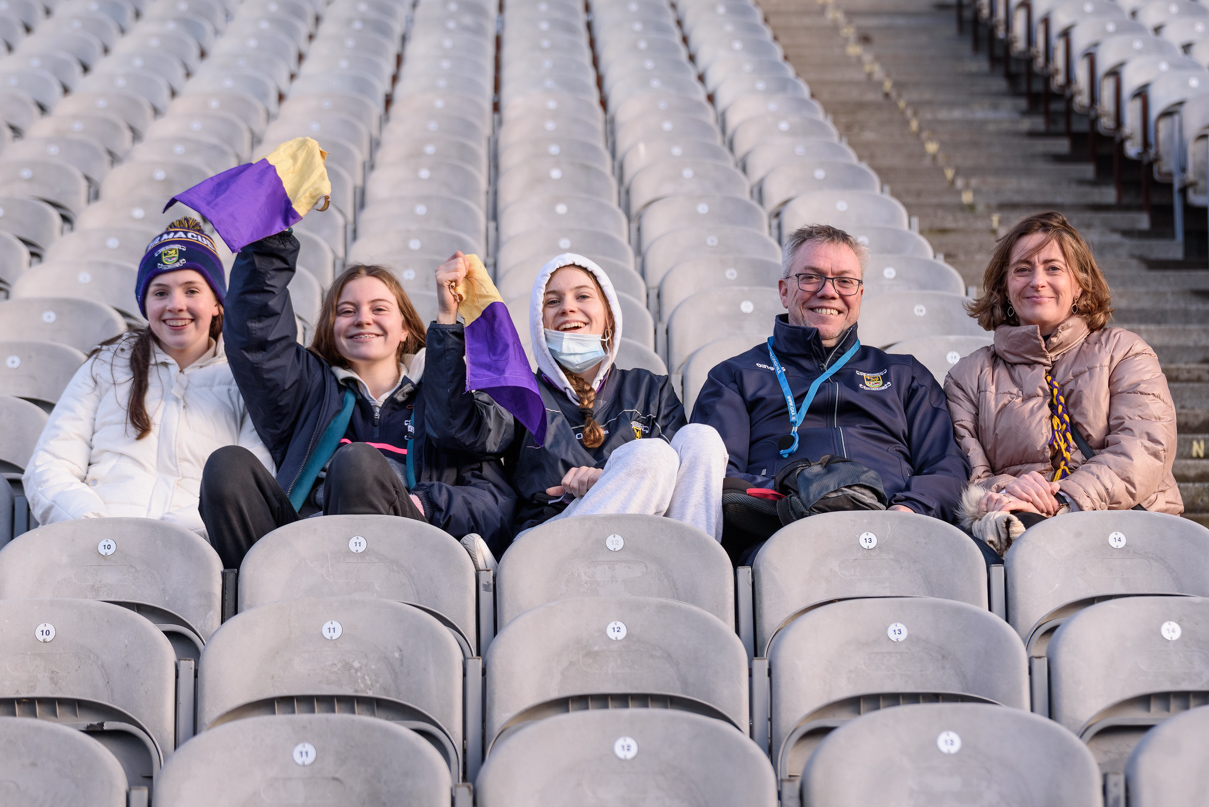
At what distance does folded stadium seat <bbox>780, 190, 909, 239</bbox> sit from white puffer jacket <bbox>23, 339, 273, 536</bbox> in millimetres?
2584

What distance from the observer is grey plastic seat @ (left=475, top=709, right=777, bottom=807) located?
1730 millimetres

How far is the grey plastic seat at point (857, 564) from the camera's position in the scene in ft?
7.86

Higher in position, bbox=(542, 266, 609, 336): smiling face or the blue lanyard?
bbox=(542, 266, 609, 336): smiling face

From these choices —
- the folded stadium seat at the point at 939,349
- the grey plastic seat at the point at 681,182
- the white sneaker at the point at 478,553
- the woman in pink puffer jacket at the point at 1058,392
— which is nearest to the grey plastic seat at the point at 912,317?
the folded stadium seat at the point at 939,349

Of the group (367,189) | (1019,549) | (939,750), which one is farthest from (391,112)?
(939,750)

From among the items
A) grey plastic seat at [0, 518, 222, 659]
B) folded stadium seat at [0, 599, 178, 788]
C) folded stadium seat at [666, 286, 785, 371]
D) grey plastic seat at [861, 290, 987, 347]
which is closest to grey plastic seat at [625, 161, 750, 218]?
folded stadium seat at [666, 286, 785, 371]

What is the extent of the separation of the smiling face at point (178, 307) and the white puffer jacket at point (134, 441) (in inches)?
2.4

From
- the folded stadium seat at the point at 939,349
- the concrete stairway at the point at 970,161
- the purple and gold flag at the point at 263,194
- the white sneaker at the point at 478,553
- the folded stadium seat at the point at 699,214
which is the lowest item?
the concrete stairway at the point at 970,161

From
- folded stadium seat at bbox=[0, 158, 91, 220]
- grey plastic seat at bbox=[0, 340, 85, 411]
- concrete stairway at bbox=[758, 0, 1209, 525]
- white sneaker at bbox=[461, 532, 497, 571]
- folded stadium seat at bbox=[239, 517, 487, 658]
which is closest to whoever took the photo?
folded stadium seat at bbox=[239, 517, 487, 658]

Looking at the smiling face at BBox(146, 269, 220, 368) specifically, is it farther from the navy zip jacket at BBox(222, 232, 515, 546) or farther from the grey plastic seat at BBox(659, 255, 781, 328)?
the grey plastic seat at BBox(659, 255, 781, 328)

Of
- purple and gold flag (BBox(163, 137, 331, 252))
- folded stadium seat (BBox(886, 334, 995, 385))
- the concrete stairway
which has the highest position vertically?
purple and gold flag (BBox(163, 137, 331, 252))

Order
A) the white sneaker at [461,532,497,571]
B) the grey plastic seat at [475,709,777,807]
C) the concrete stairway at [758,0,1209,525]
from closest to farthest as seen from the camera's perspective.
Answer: the grey plastic seat at [475,709,777,807]
the white sneaker at [461,532,497,571]
the concrete stairway at [758,0,1209,525]

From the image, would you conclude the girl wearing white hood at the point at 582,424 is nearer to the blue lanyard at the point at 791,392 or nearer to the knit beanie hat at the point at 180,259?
the blue lanyard at the point at 791,392

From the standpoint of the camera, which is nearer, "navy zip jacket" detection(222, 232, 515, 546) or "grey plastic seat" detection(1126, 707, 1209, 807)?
"grey plastic seat" detection(1126, 707, 1209, 807)
